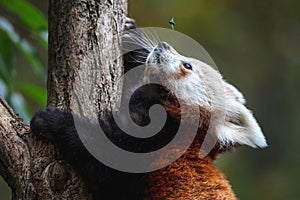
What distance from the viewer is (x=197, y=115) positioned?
3578 millimetres

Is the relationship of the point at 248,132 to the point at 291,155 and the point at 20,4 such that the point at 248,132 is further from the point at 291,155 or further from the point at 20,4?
the point at 291,155

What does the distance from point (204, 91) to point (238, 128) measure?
37 cm

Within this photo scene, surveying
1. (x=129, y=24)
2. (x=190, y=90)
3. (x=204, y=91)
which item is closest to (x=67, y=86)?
(x=129, y=24)

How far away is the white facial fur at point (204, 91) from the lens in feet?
12.0

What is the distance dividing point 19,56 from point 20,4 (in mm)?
7089

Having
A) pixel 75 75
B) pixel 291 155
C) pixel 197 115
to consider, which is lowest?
pixel 291 155

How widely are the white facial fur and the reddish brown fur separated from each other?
229 millimetres

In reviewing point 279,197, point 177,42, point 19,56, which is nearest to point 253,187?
point 279,197

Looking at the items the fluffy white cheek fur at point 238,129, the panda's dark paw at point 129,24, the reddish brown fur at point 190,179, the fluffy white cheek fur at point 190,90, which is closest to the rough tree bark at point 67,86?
the panda's dark paw at point 129,24

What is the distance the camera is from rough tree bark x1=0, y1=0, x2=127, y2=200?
2.68 meters

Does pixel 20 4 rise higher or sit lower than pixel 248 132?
higher

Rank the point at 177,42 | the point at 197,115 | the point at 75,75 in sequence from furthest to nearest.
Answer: the point at 177,42, the point at 197,115, the point at 75,75

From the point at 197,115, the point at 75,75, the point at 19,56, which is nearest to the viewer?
the point at 75,75

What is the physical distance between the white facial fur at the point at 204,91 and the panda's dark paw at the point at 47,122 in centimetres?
96
